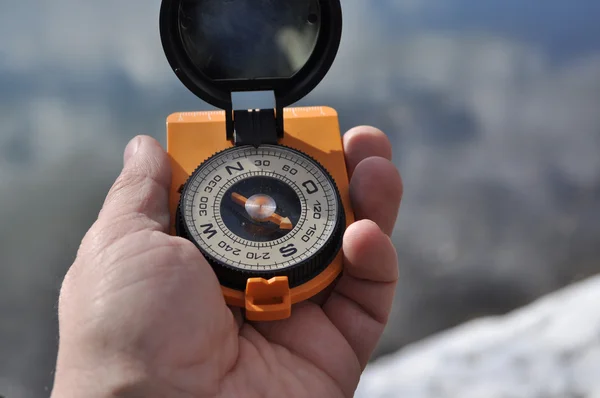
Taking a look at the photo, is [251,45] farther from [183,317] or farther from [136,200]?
[183,317]

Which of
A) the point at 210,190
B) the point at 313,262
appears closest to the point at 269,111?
the point at 210,190

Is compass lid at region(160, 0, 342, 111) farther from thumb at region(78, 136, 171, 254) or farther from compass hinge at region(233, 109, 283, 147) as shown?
thumb at region(78, 136, 171, 254)

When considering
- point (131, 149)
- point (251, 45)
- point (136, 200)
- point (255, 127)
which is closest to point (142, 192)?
point (136, 200)

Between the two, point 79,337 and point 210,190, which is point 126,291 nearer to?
point 79,337

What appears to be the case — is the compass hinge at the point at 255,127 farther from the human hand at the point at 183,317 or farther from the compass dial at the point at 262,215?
the human hand at the point at 183,317

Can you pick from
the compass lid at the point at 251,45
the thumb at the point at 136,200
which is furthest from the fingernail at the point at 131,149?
the compass lid at the point at 251,45

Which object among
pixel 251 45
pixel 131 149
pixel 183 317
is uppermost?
pixel 251 45
